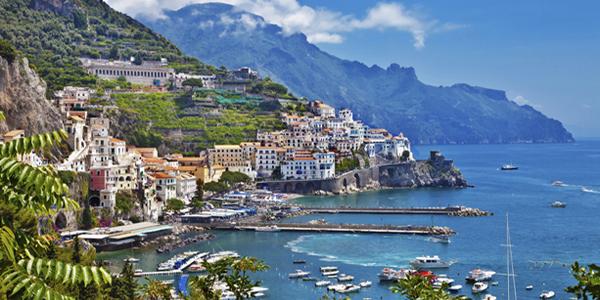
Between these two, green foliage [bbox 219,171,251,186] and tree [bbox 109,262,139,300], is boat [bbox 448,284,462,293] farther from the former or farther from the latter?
green foliage [bbox 219,171,251,186]

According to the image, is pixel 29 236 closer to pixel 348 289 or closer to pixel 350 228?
pixel 348 289

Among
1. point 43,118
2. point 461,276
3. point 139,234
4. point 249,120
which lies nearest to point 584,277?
point 461,276

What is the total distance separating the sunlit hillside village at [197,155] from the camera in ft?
155

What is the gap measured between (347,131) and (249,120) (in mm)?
11662

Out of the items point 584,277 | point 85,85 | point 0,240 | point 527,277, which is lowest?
point 527,277

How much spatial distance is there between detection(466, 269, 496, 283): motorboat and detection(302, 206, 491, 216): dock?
22.2m

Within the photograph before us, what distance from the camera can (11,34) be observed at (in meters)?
83.9

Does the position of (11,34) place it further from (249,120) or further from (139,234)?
(139,234)

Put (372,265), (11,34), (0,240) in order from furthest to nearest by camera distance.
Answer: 1. (11,34)
2. (372,265)
3. (0,240)

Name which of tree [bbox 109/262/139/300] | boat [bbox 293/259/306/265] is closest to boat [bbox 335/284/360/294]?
boat [bbox 293/259/306/265]

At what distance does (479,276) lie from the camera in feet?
107

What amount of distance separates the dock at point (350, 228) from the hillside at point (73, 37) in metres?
32.4

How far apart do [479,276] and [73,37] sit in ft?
244

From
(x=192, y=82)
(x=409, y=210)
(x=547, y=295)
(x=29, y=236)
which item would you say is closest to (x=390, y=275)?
(x=547, y=295)
